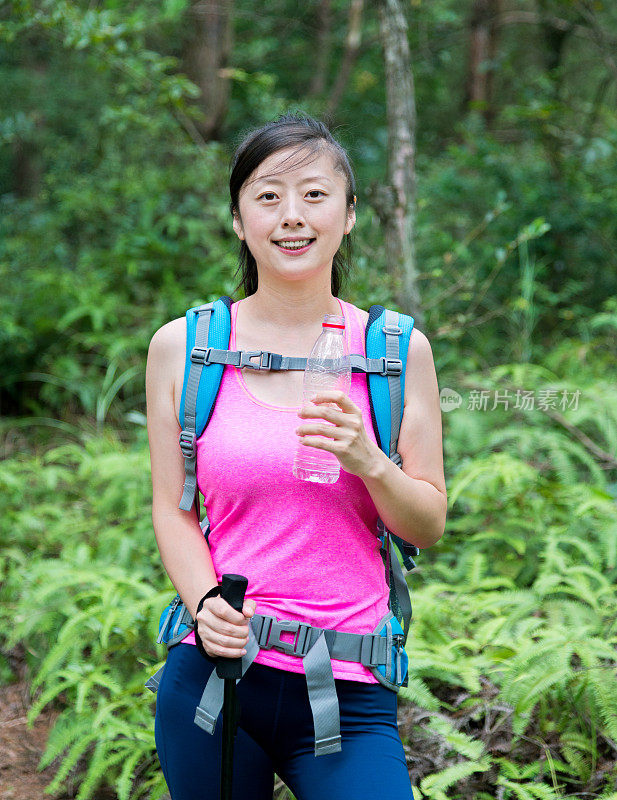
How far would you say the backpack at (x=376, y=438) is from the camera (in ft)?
6.36

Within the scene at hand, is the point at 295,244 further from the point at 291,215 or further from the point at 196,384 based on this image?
the point at 196,384

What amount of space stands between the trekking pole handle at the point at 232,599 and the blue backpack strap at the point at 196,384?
1.18ft

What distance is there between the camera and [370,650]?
1.98m

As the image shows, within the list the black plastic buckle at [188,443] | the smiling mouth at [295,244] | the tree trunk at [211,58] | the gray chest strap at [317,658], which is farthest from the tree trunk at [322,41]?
the gray chest strap at [317,658]

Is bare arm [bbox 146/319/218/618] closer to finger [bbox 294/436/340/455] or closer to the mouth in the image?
the mouth

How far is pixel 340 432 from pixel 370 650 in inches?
23.0

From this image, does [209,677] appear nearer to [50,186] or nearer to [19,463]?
A: [19,463]

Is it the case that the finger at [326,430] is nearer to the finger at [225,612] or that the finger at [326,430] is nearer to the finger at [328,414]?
the finger at [328,414]

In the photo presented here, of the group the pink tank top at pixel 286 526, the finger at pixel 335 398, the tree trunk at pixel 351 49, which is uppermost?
the tree trunk at pixel 351 49

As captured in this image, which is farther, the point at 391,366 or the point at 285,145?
the point at 285,145

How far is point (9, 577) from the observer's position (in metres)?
4.73

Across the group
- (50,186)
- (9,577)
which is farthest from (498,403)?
(50,186)

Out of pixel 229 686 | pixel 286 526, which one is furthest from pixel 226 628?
pixel 286 526

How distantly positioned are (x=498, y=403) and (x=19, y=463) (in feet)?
12.0
